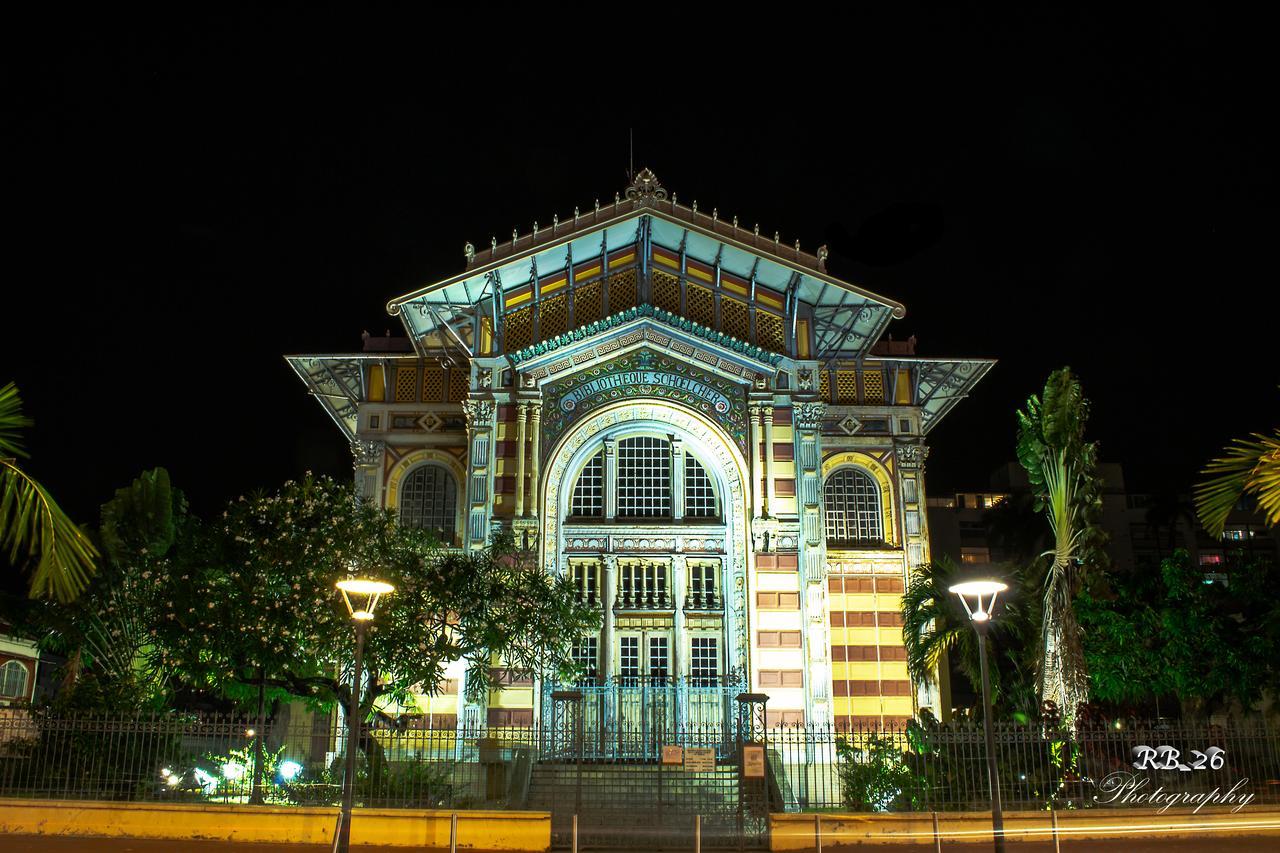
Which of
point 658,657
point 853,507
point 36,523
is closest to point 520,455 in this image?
point 658,657

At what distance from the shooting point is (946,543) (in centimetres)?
7588

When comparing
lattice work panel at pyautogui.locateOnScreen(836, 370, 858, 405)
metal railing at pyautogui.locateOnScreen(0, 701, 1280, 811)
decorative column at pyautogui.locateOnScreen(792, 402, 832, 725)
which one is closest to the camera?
metal railing at pyautogui.locateOnScreen(0, 701, 1280, 811)

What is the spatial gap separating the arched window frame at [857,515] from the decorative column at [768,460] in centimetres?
472

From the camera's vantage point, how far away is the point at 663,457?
33.2m

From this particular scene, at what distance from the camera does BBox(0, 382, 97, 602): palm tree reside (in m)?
9.79

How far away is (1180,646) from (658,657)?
45.0ft

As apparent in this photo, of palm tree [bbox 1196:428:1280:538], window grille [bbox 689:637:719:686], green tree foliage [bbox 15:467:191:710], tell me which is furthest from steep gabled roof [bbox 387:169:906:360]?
palm tree [bbox 1196:428:1280:538]

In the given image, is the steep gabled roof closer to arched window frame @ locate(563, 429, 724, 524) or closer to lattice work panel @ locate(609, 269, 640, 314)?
lattice work panel @ locate(609, 269, 640, 314)

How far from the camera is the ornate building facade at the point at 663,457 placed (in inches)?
1219

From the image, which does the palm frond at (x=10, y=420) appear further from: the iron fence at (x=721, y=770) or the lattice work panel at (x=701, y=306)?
the lattice work panel at (x=701, y=306)

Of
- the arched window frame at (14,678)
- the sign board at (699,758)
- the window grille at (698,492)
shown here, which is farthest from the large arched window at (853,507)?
the arched window frame at (14,678)

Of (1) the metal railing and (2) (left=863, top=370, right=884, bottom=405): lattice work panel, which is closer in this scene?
(1) the metal railing

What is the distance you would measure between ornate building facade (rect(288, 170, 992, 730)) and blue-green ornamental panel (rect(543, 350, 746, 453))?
0.07 meters

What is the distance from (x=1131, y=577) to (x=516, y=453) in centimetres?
1783
